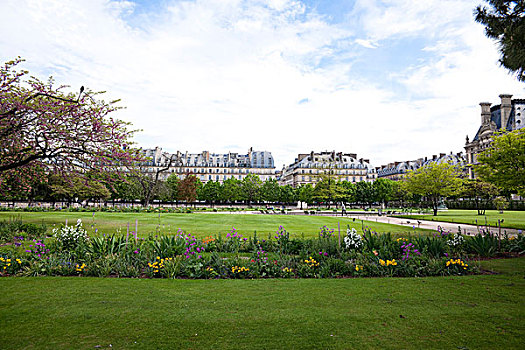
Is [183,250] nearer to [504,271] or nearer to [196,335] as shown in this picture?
[196,335]

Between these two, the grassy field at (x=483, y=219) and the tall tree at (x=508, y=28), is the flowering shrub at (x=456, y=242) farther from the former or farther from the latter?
the grassy field at (x=483, y=219)

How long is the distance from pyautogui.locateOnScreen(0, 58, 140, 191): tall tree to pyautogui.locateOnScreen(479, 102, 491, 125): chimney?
98250 millimetres

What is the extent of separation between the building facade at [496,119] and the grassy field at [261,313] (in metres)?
85.8

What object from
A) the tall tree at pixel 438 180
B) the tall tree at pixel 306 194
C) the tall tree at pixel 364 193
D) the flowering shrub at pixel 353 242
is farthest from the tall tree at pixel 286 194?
the flowering shrub at pixel 353 242

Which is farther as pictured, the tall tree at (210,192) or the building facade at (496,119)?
the tall tree at (210,192)

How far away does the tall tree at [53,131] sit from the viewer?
13805mm

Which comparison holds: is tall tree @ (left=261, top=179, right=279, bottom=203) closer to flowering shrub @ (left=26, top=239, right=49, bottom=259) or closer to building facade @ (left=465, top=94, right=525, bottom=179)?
building facade @ (left=465, top=94, right=525, bottom=179)

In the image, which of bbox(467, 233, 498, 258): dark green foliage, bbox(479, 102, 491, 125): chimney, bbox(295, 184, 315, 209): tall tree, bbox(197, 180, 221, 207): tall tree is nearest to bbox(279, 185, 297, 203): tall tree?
bbox(295, 184, 315, 209): tall tree

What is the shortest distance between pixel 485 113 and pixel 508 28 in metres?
100

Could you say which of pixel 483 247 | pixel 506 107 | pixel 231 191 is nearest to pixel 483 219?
pixel 483 247

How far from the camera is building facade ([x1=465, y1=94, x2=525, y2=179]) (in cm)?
7619

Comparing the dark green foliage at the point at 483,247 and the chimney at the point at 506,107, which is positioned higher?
the chimney at the point at 506,107

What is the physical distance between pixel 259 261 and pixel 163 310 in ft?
12.4

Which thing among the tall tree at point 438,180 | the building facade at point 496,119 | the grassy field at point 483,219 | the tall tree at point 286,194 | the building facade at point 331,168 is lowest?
the grassy field at point 483,219
